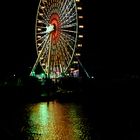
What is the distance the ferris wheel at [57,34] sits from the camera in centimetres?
3022

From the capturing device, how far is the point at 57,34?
32000 mm

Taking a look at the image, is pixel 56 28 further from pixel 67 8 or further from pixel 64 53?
pixel 64 53

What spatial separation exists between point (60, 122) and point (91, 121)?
0.96 meters

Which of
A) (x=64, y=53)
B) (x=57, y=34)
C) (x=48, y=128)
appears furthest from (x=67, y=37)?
(x=48, y=128)

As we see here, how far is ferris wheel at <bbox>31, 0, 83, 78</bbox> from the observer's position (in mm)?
30219

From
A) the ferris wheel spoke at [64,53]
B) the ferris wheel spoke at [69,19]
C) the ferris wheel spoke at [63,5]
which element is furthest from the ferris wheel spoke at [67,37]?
the ferris wheel spoke at [63,5]

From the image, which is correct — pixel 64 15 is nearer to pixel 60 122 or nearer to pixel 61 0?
pixel 61 0

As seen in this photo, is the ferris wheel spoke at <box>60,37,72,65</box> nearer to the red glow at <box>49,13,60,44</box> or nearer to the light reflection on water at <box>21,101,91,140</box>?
the red glow at <box>49,13,60,44</box>

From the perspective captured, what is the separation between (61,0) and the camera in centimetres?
3158

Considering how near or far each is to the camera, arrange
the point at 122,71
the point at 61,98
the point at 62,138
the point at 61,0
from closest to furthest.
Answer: the point at 62,138 < the point at 61,98 < the point at 61,0 < the point at 122,71

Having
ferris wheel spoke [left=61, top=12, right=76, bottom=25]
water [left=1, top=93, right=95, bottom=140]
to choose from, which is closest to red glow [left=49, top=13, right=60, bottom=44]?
ferris wheel spoke [left=61, top=12, right=76, bottom=25]

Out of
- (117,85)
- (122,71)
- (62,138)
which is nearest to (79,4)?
(117,85)

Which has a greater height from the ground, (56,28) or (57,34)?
(56,28)

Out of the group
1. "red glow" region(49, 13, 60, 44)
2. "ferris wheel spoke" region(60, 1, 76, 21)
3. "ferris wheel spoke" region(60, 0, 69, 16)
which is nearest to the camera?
"ferris wheel spoke" region(60, 1, 76, 21)
